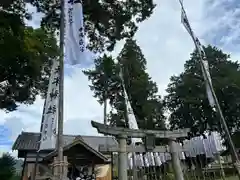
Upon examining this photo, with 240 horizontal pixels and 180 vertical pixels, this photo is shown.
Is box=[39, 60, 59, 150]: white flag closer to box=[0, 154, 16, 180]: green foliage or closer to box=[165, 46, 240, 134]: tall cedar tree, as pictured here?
box=[0, 154, 16, 180]: green foliage

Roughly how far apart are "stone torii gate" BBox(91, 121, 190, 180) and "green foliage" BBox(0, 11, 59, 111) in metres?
3.61

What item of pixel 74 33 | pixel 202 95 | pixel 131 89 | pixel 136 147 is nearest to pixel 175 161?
pixel 136 147

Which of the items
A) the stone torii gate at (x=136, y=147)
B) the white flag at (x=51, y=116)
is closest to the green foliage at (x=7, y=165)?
the white flag at (x=51, y=116)

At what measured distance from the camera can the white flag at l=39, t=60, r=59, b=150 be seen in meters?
7.74

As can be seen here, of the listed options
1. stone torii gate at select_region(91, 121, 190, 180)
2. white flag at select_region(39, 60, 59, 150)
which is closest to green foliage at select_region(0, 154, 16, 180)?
white flag at select_region(39, 60, 59, 150)

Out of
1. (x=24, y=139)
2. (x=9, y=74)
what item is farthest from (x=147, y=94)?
(x=9, y=74)

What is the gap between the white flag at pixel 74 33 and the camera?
7.25 metres

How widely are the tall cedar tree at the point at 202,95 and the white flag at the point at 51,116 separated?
72.1 ft

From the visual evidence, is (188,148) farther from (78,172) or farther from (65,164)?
(78,172)

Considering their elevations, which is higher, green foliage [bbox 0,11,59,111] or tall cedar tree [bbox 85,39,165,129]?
tall cedar tree [bbox 85,39,165,129]

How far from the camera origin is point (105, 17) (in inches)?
372

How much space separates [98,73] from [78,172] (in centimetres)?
1219

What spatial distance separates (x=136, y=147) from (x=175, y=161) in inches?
57.4

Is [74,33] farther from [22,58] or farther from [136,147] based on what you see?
[22,58]
